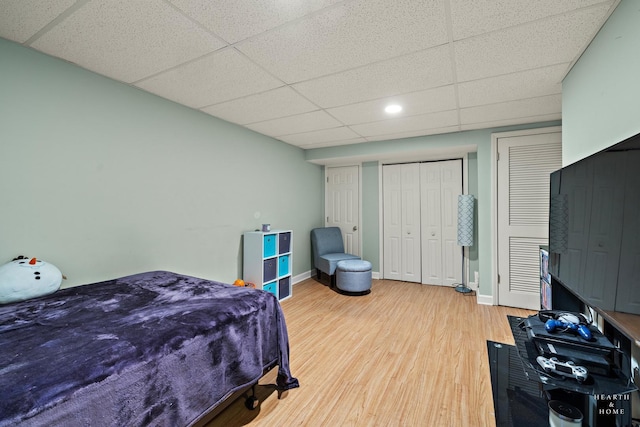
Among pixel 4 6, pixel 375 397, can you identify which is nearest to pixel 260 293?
pixel 375 397

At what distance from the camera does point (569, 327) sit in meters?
1.39

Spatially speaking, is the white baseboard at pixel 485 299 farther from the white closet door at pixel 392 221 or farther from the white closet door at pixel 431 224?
the white closet door at pixel 392 221

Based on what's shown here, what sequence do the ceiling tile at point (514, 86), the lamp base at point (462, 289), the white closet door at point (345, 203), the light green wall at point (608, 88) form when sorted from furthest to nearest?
the white closet door at point (345, 203) < the lamp base at point (462, 289) < the ceiling tile at point (514, 86) < the light green wall at point (608, 88)

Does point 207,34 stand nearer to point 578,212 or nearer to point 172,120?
point 172,120

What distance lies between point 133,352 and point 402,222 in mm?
4411

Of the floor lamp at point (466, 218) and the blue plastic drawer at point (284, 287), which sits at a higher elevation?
the floor lamp at point (466, 218)

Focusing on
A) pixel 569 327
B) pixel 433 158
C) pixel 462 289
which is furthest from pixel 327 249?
pixel 569 327

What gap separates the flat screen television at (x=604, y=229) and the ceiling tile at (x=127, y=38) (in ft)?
7.16

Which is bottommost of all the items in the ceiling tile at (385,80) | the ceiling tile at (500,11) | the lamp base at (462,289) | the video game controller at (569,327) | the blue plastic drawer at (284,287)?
the lamp base at (462,289)

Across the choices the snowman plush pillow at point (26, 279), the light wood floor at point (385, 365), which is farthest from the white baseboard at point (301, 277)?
the snowman plush pillow at point (26, 279)

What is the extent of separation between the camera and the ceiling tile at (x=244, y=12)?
4.70ft

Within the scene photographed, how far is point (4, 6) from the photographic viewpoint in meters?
1.49

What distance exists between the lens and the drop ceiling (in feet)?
4.88

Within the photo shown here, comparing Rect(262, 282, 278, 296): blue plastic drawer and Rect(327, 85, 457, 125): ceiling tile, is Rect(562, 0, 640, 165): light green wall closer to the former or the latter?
Rect(327, 85, 457, 125): ceiling tile
